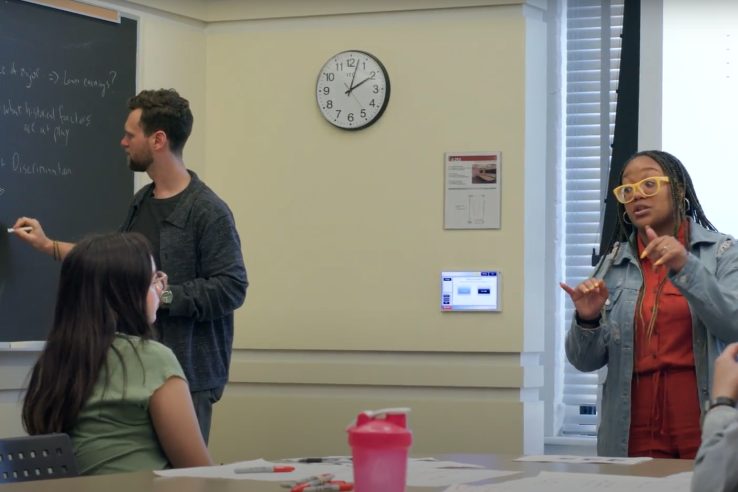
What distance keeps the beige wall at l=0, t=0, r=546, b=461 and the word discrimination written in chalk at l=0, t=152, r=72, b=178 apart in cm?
59

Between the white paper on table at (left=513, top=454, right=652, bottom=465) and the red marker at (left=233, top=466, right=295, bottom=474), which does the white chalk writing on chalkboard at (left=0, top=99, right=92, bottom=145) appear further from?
the white paper on table at (left=513, top=454, right=652, bottom=465)

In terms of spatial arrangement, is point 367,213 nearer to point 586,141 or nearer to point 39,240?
point 586,141

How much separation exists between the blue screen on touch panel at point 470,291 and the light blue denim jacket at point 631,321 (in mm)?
1233

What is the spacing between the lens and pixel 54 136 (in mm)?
3562

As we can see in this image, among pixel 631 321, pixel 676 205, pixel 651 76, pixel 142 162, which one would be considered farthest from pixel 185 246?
pixel 651 76

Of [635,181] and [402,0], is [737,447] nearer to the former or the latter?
[635,181]

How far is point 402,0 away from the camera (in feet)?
13.3

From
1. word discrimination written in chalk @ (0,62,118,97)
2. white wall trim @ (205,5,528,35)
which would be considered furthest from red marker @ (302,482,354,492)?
white wall trim @ (205,5,528,35)

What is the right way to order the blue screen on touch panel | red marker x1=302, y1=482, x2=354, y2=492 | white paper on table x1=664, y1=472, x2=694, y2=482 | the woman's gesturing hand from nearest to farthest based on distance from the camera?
red marker x1=302, y1=482, x2=354, y2=492
white paper on table x1=664, y1=472, x2=694, y2=482
the woman's gesturing hand
the blue screen on touch panel

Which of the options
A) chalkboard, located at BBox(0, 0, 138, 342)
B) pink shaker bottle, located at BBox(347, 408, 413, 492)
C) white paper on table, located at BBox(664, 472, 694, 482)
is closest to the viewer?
pink shaker bottle, located at BBox(347, 408, 413, 492)

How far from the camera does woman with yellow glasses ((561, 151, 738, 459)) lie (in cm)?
233

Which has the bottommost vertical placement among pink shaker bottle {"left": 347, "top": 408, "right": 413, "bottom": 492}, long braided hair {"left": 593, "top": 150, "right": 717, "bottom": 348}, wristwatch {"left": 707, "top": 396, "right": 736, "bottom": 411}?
pink shaker bottle {"left": 347, "top": 408, "right": 413, "bottom": 492}

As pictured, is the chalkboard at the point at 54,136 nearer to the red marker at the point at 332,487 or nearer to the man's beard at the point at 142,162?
the man's beard at the point at 142,162

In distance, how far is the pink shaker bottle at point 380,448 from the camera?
1288 mm
